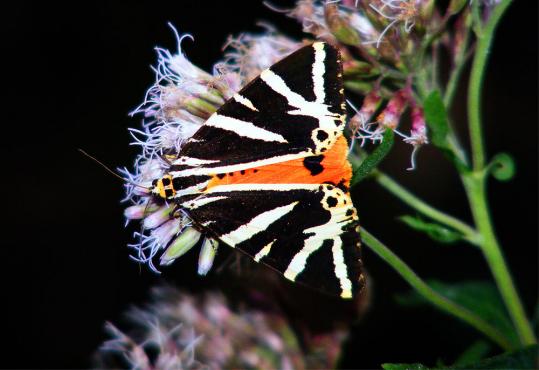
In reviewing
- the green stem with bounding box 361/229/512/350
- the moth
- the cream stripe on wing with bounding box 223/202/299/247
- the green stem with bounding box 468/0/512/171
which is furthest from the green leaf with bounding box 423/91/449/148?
the cream stripe on wing with bounding box 223/202/299/247

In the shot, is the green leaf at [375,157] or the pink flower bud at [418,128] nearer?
the green leaf at [375,157]

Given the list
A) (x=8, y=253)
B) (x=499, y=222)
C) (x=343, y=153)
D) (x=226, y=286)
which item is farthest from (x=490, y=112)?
(x=8, y=253)

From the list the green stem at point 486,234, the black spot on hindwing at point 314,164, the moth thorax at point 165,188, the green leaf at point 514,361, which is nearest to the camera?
the green leaf at point 514,361

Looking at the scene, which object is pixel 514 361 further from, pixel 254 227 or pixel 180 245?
pixel 180 245

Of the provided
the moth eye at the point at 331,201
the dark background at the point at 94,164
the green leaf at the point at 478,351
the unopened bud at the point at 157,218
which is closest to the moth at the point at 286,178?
the moth eye at the point at 331,201

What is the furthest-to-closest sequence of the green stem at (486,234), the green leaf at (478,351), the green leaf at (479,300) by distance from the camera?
the green leaf at (479,300)
the green leaf at (478,351)
the green stem at (486,234)

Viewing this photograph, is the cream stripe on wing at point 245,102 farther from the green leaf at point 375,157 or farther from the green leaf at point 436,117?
A: the green leaf at point 436,117

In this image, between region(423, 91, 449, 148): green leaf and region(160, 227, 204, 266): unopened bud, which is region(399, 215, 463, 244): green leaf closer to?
region(423, 91, 449, 148): green leaf
